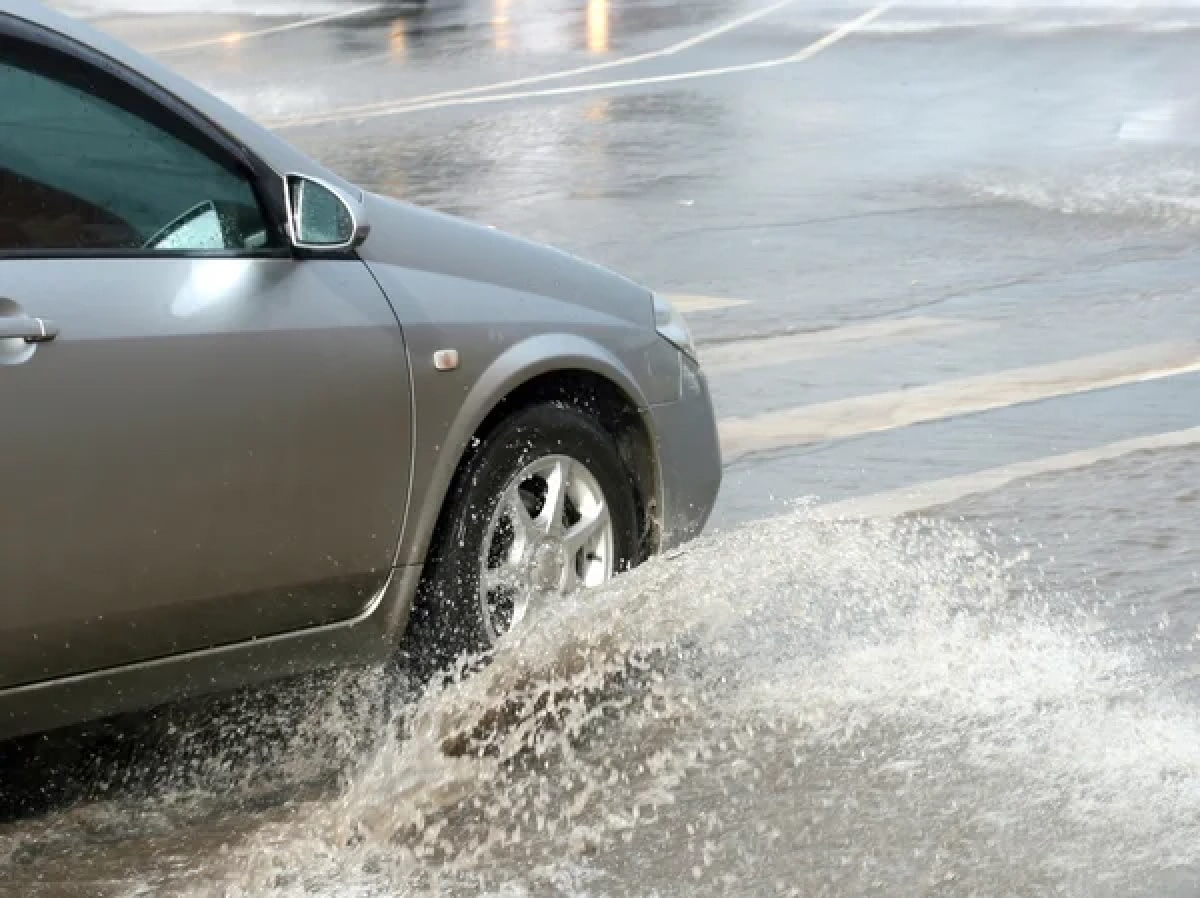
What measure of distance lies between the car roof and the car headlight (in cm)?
106

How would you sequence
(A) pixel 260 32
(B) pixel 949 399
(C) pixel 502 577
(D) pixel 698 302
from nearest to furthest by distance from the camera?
(C) pixel 502 577
(B) pixel 949 399
(D) pixel 698 302
(A) pixel 260 32

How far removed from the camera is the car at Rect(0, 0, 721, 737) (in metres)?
4.35

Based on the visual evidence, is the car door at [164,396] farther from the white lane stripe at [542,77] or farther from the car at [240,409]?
the white lane stripe at [542,77]

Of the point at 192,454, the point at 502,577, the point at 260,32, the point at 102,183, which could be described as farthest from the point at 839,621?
the point at 260,32

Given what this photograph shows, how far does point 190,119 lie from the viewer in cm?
480

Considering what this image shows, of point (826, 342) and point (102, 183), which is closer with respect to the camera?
point (102, 183)

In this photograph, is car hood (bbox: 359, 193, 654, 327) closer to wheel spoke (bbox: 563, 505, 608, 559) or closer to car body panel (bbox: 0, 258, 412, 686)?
car body panel (bbox: 0, 258, 412, 686)

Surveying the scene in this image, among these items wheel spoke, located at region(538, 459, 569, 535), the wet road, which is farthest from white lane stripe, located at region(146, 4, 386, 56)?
wheel spoke, located at region(538, 459, 569, 535)

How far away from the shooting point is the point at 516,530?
536 centimetres

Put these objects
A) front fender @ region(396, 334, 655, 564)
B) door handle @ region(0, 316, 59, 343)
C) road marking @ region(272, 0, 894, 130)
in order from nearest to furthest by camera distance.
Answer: door handle @ region(0, 316, 59, 343), front fender @ region(396, 334, 655, 564), road marking @ region(272, 0, 894, 130)

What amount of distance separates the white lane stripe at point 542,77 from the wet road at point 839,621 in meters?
2.43

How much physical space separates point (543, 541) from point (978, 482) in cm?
249

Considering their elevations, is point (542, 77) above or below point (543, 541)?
below

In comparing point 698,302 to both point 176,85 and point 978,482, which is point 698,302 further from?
point 176,85
